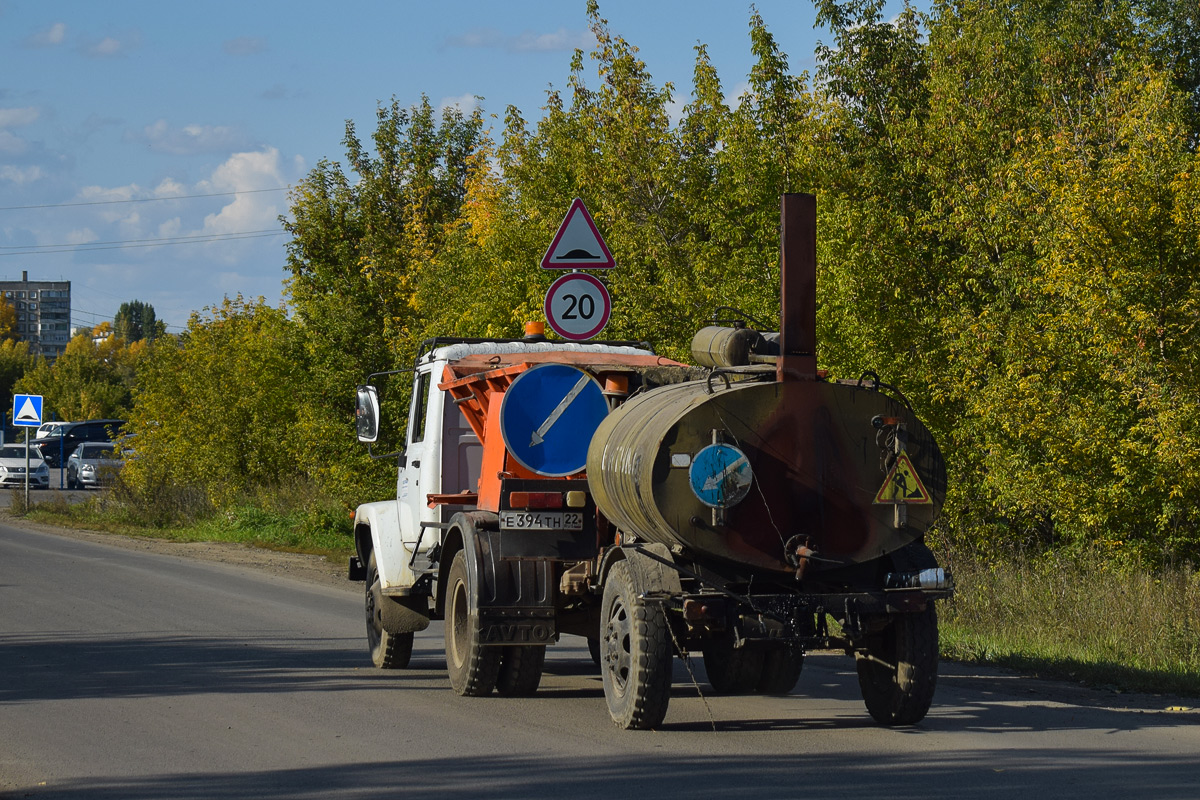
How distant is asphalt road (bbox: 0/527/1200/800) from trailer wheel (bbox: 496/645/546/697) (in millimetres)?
140

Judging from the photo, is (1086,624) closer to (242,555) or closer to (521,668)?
(521,668)

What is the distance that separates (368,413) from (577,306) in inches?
78.1

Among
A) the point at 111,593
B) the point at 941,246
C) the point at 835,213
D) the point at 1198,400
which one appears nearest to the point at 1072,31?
the point at 941,246

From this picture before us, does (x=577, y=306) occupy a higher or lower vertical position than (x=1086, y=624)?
higher

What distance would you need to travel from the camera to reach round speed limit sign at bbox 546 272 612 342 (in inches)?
449

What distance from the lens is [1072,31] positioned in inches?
1298

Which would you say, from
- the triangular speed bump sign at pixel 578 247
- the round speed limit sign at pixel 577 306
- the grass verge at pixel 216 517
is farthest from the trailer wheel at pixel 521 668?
the grass verge at pixel 216 517

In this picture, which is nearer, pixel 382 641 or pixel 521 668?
pixel 521 668

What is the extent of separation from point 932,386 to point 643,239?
4.60 metres

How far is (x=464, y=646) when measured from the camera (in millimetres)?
9430

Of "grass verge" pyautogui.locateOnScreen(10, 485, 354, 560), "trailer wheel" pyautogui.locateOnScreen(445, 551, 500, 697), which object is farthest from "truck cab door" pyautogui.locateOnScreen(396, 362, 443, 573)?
"grass verge" pyautogui.locateOnScreen(10, 485, 354, 560)

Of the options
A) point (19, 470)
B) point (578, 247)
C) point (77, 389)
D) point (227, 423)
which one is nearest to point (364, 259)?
point (227, 423)

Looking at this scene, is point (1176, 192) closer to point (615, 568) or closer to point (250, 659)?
point (615, 568)

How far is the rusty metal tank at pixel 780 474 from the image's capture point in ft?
25.1
